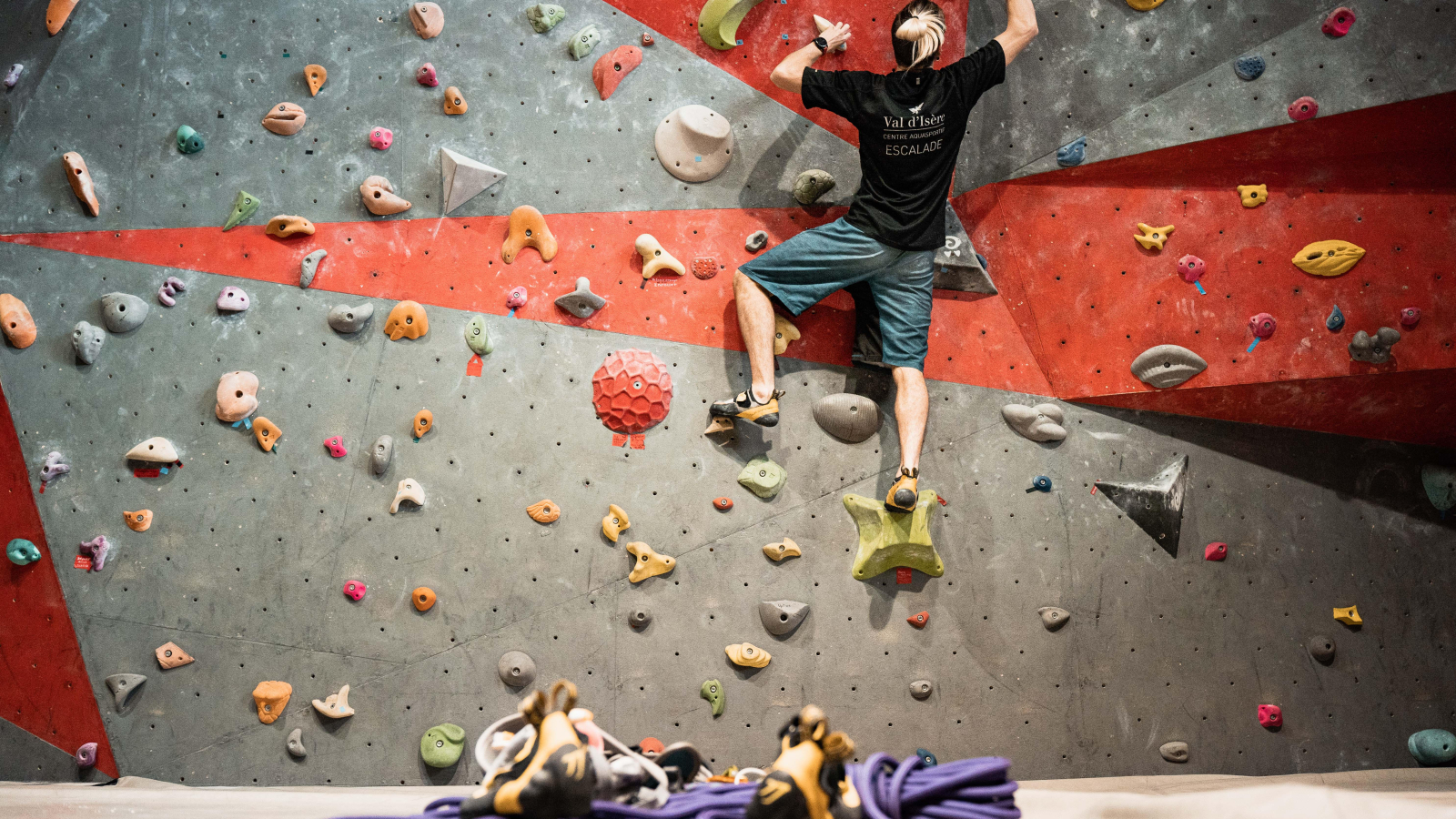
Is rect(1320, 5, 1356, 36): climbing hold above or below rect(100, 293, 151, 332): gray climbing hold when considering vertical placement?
above

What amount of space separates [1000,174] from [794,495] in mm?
1396

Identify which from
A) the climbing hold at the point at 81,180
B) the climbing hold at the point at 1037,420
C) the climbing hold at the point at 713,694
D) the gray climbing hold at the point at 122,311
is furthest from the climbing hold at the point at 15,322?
the climbing hold at the point at 1037,420

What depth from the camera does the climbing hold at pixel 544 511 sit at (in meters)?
3.34

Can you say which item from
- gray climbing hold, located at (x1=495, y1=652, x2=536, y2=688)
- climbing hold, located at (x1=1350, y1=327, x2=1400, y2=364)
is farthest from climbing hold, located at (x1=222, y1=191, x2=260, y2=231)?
climbing hold, located at (x1=1350, y1=327, x2=1400, y2=364)

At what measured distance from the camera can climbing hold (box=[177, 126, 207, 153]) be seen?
131 inches

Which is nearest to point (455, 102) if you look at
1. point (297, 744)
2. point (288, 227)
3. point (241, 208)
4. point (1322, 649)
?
point (288, 227)

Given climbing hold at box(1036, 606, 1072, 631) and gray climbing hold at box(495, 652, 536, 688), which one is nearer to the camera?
gray climbing hold at box(495, 652, 536, 688)

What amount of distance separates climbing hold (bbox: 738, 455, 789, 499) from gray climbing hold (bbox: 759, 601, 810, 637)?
1.27 ft

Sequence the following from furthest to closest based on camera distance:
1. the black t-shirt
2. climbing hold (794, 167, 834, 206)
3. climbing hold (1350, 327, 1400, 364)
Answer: climbing hold (794, 167, 834, 206) → climbing hold (1350, 327, 1400, 364) → the black t-shirt

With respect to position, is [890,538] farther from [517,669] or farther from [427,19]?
[427,19]

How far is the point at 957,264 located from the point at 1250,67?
1.17 metres

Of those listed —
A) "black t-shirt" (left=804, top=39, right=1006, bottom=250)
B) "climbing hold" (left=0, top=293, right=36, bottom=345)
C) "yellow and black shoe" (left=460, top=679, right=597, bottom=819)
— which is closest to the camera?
"yellow and black shoe" (left=460, top=679, right=597, bottom=819)

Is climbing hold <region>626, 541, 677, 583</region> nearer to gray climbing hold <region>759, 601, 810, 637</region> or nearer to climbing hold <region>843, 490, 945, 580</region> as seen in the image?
gray climbing hold <region>759, 601, 810, 637</region>

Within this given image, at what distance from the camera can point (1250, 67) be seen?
3.21 m
